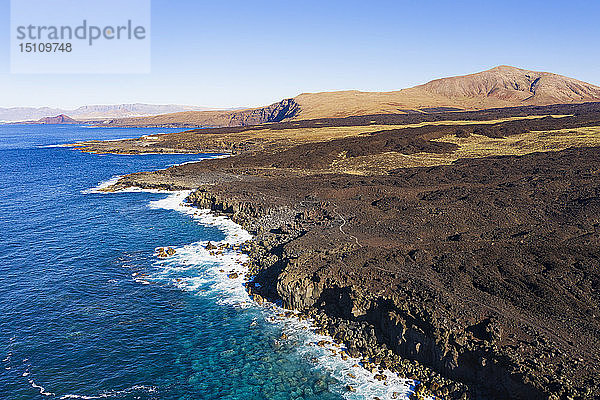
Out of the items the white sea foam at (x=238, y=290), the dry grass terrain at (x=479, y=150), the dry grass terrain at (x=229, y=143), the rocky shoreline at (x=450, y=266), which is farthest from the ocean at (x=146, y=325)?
the dry grass terrain at (x=229, y=143)

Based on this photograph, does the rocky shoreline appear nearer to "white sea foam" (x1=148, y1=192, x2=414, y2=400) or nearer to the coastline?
the coastline

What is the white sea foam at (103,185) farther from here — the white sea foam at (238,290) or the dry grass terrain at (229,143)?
the dry grass terrain at (229,143)

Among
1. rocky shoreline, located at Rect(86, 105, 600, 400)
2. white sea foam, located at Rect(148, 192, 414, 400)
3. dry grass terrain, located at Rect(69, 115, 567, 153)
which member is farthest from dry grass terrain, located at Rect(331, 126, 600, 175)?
dry grass terrain, located at Rect(69, 115, 567, 153)

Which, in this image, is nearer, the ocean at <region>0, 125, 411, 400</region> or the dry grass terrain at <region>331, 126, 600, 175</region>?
the ocean at <region>0, 125, 411, 400</region>

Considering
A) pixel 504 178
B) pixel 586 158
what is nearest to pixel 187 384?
pixel 504 178

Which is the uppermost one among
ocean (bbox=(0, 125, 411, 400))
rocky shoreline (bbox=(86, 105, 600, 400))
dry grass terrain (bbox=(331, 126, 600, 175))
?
dry grass terrain (bbox=(331, 126, 600, 175))

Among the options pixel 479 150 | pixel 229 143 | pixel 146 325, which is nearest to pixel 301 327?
pixel 146 325

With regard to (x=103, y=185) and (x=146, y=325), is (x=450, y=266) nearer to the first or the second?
(x=146, y=325)
